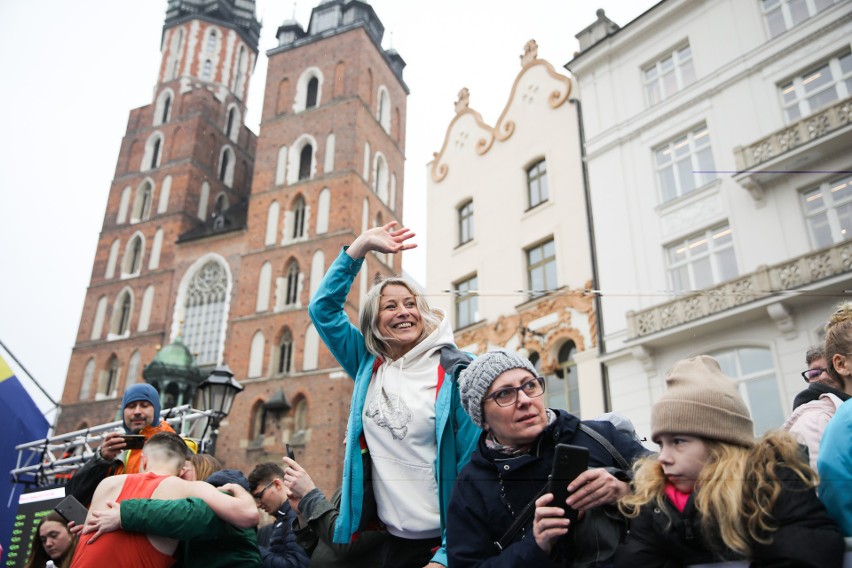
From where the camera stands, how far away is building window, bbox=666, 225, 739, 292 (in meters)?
10.8

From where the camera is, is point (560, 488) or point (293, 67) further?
point (293, 67)

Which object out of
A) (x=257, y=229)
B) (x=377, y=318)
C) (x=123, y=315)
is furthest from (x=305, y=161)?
(x=377, y=318)

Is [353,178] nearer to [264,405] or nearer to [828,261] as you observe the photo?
[264,405]

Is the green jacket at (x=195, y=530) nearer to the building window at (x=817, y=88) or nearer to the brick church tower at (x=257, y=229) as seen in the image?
the building window at (x=817, y=88)

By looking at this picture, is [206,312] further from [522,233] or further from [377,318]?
[377,318]

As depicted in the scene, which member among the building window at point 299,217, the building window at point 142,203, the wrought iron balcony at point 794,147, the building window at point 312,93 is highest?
the building window at point 312,93

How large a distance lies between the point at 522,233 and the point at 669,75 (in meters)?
4.31

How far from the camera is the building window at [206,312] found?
3105 cm

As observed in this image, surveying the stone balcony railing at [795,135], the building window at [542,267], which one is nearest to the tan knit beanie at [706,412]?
the stone balcony railing at [795,135]

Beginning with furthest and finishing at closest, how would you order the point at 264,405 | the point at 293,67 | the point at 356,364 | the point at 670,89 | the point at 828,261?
1. the point at 293,67
2. the point at 264,405
3. the point at 670,89
4. the point at 828,261
5. the point at 356,364

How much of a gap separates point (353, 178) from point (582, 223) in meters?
18.8

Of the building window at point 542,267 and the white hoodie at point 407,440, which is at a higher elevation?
the building window at point 542,267

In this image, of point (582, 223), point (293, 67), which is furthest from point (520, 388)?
point (293, 67)

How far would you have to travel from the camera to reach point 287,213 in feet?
104
